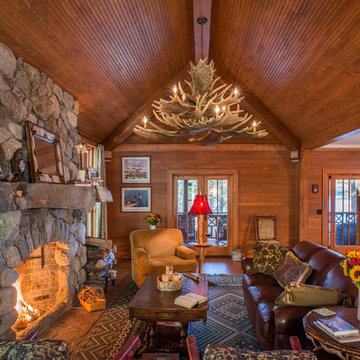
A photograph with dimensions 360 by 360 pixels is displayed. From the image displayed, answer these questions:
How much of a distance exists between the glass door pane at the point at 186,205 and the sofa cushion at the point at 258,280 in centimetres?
320

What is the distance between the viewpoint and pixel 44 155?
3.18 m

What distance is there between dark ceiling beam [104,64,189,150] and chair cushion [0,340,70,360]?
479 centimetres

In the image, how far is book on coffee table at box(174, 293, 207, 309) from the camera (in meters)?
2.67

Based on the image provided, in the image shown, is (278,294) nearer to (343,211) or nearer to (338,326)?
(338,326)

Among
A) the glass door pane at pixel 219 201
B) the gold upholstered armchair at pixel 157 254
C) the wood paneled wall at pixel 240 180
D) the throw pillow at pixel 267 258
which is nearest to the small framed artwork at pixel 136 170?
the wood paneled wall at pixel 240 180

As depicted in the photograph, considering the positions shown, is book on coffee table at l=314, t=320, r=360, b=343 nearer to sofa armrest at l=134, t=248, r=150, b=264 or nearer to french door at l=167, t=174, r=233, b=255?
sofa armrest at l=134, t=248, r=150, b=264

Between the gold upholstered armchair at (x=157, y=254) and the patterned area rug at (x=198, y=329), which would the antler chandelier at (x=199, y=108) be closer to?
the patterned area rug at (x=198, y=329)

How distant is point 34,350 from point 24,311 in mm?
2369

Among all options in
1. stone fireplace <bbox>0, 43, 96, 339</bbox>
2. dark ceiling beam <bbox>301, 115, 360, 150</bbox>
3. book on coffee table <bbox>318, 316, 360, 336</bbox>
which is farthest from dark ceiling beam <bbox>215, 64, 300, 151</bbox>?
book on coffee table <bbox>318, 316, 360, 336</bbox>

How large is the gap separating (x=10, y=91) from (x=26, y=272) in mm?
2244

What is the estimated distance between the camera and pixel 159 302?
2.78 meters

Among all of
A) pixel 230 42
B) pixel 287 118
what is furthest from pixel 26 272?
pixel 287 118

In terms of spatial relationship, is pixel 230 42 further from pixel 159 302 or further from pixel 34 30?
pixel 159 302

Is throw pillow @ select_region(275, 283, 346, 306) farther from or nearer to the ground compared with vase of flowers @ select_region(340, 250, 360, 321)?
nearer to the ground
